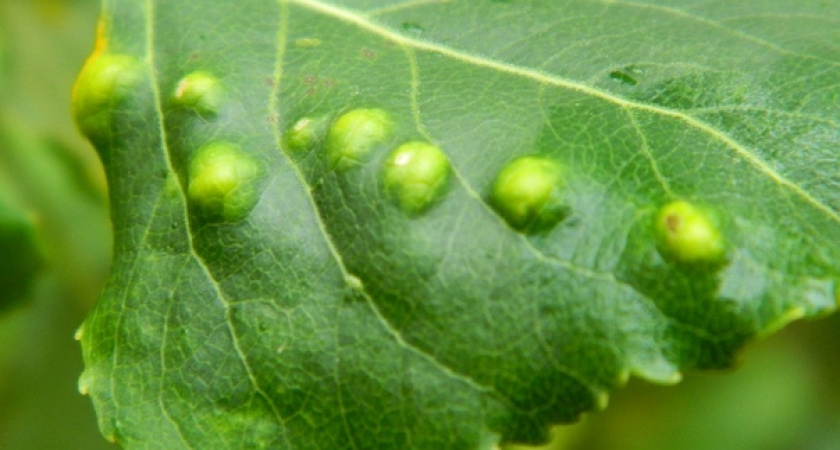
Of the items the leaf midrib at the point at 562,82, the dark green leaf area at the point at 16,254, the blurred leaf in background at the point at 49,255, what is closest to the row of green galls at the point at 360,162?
the leaf midrib at the point at 562,82

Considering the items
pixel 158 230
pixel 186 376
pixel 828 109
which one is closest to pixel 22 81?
pixel 158 230

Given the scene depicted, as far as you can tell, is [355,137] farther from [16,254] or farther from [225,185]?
[16,254]

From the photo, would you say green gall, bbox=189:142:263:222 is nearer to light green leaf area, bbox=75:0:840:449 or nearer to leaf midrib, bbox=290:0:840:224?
light green leaf area, bbox=75:0:840:449

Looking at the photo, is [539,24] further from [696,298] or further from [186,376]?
[186,376]

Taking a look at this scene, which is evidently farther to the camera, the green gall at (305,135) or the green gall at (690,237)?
the green gall at (305,135)

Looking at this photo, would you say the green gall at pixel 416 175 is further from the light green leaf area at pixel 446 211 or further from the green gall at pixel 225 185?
the green gall at pixel 225 185

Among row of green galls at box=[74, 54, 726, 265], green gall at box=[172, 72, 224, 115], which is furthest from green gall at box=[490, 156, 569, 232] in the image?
green gall at box=[172, 72, 224, 115]
